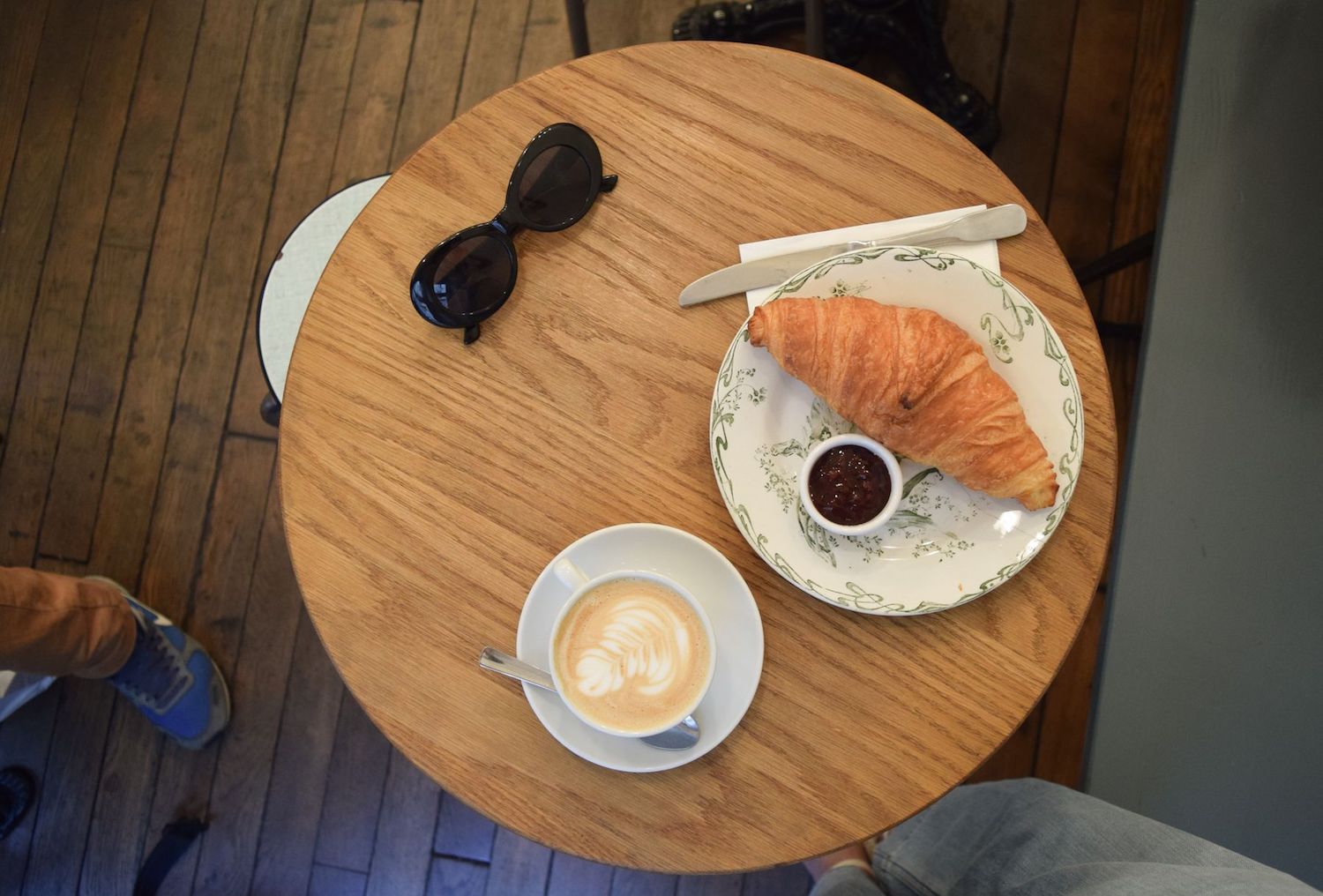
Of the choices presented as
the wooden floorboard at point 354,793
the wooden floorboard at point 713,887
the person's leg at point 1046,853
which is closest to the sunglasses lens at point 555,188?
the person's leg at point 1046,853

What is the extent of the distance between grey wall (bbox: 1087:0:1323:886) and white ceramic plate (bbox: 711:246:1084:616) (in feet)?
1.11

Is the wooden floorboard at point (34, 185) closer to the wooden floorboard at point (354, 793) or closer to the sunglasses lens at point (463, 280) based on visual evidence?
the wooden floorboard at point (354, 793)

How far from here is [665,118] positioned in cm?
101

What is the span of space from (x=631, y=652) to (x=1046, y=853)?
59 centimetres

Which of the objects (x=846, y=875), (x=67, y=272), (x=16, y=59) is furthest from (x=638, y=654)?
(x=16, y=59)

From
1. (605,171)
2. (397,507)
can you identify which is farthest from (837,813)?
(605,171)

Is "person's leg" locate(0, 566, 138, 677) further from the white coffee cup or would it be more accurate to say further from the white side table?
the white coffee cup

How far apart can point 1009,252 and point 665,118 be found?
425 mm

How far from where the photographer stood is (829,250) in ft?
3.16

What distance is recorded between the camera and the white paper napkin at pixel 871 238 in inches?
38.0

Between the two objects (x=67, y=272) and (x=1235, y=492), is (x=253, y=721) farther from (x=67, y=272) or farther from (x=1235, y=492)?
(x=1235, y=492)

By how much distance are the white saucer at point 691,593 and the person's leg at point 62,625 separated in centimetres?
101

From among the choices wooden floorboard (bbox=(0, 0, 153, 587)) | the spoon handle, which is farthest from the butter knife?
wooden floorboard (bbox=(0, 0, 153, 587))

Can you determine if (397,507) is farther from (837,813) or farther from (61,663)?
(61,663)
